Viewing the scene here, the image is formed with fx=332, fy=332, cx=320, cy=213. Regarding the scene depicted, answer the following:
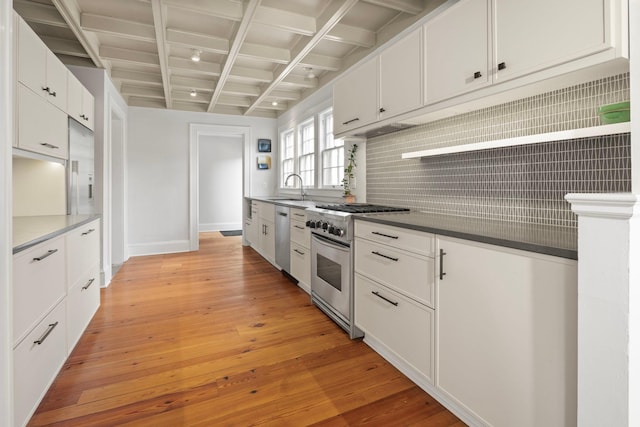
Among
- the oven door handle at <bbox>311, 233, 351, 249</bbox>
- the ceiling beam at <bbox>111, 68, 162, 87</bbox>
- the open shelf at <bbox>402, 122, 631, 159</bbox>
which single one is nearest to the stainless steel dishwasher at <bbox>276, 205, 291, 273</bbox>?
the oven door handle at <bbox>311, 233, 351, 249</bbox>

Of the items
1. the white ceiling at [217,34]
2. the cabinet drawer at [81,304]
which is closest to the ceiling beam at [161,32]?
the white ceiling at [217,34]

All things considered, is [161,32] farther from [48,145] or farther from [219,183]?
[219,183]

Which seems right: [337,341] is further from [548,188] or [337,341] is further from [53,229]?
[53,229]

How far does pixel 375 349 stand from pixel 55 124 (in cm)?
292

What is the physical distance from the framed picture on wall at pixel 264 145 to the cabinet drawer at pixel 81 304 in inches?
157

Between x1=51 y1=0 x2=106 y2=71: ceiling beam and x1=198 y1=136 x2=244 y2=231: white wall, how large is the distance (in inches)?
183

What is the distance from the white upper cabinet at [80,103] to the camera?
2955 mm

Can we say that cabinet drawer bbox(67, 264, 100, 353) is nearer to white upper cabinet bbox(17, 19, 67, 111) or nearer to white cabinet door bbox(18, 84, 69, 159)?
white cabinet door bbox(18, 84, 69, 159)

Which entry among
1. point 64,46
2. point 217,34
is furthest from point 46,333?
point 64,46

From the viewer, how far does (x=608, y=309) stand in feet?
3.17

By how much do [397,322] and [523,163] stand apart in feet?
3.73

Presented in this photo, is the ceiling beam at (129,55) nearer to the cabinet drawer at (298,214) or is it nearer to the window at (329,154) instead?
the window at (329,154)

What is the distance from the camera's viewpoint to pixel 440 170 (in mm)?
2436

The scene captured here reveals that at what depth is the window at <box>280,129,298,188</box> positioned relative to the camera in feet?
19.4
